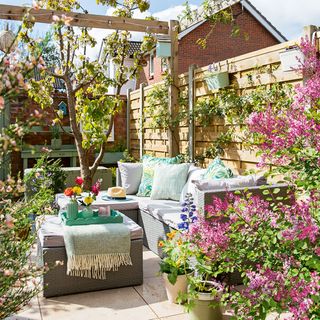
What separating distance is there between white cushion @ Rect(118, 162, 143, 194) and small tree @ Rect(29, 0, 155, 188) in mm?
832

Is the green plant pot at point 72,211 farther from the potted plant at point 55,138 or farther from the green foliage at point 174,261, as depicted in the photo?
the potted plant at point 55,138

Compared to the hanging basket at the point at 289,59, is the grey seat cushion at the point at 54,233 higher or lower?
lower

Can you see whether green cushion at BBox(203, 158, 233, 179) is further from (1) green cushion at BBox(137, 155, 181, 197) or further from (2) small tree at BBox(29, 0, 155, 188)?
(2) small tree at BBox(29, 0, 155, 188)

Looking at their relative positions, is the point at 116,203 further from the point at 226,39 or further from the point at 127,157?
the point at 226,39

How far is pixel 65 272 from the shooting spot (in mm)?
3240

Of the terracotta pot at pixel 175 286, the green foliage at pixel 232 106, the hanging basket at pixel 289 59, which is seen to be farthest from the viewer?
the green foliage at pixel 232 106

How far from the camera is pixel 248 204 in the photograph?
78.1 inches

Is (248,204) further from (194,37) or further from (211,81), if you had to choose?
(194,37)

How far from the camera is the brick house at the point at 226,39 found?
566 inches

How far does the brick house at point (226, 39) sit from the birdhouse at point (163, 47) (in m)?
8.23

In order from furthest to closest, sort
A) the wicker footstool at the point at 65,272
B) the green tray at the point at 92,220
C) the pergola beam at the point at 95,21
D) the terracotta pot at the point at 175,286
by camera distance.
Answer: the pergola beam at the point at 95,21, the green tray at the point at 92,220, the wicker footstool at the point at 65,272, the terracotta pot at the point at 175,286

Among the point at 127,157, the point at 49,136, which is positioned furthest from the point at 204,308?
the point at 49,136

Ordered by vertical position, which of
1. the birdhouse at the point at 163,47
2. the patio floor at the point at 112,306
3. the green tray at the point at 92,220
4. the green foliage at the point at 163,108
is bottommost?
the patio floor at the point at 112,306

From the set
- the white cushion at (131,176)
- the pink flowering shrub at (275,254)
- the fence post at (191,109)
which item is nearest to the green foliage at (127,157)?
the white cushion at (131,176)
